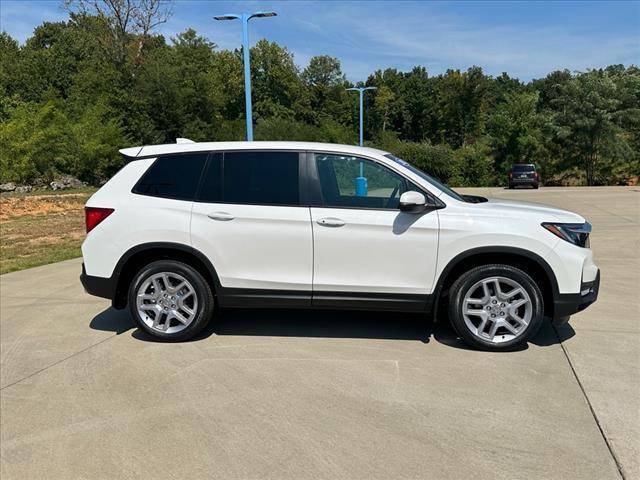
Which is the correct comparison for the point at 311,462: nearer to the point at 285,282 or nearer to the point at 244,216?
the point at 285,282

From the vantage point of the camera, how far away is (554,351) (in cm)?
459

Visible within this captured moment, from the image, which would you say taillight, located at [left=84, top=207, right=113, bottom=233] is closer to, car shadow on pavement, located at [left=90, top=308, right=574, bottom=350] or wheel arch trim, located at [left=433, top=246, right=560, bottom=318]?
car shadow on pavement, located at [left=90, top=308, right=574, bottom=350]

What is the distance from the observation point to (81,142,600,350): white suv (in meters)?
4.48

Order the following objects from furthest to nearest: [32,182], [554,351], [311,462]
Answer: [32,182]
[554,351]
[311,462]

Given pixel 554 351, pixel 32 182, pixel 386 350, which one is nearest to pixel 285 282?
pixel 386 350

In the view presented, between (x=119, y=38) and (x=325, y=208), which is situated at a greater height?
(x=119, y=38)

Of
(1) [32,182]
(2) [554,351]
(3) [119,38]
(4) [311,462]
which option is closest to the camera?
(4) [311,462]

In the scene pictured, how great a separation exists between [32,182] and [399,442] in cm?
3433

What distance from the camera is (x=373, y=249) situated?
4.55 m

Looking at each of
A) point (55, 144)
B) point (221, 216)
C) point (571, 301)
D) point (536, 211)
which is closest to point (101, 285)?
point (221, 216)

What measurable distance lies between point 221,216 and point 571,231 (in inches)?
118

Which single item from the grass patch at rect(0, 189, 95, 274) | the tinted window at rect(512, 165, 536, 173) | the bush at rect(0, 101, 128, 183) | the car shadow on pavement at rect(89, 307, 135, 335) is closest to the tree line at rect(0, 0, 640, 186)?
the bush at rect(0, 101, 128, 183)

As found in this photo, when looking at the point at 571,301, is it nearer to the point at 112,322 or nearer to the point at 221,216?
the point at 221,216

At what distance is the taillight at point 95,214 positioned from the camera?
4.89 metres
